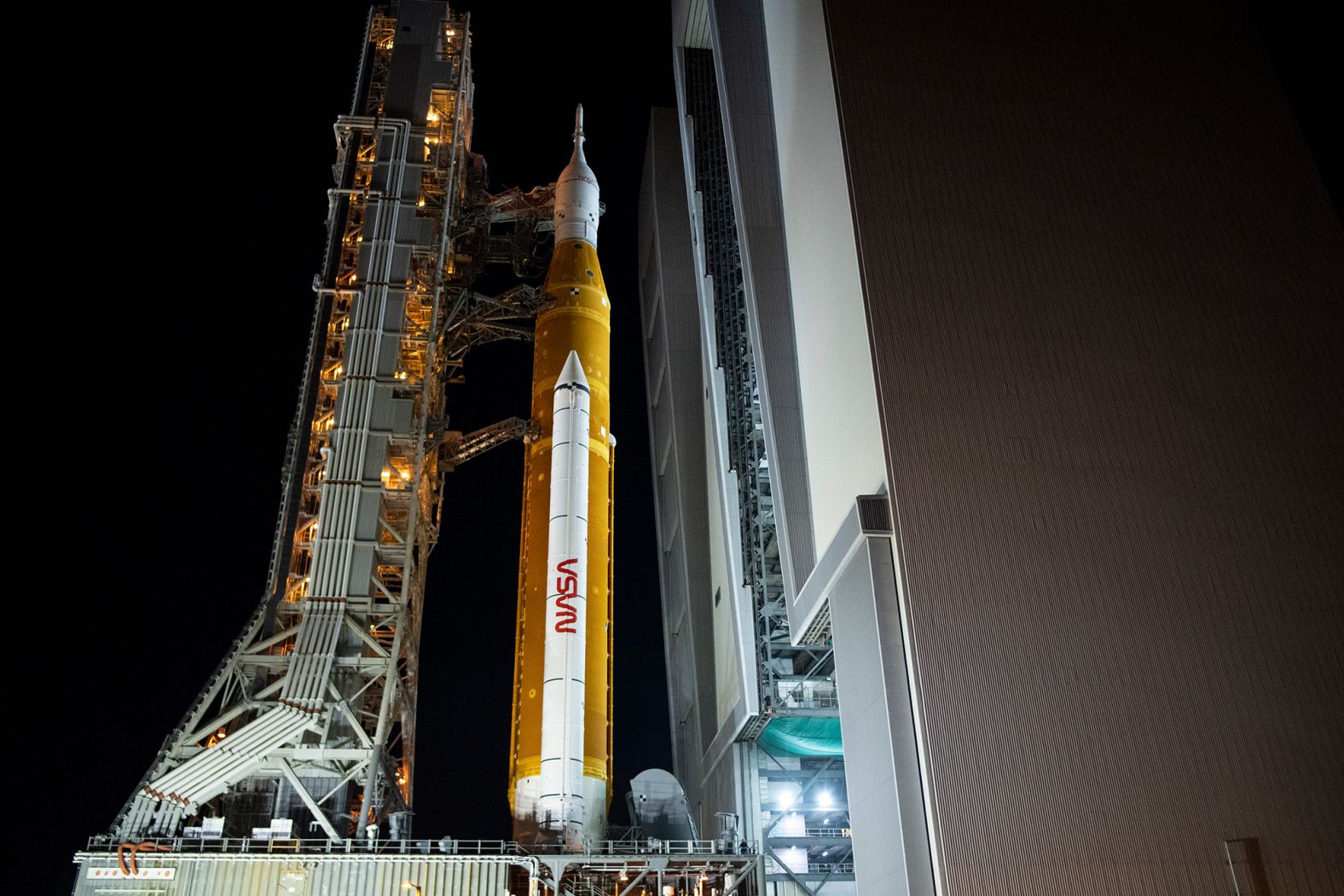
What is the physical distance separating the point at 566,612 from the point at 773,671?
294 inches

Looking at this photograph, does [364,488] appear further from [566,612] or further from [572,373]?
[566,612]

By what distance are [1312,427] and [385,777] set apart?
2333 cm

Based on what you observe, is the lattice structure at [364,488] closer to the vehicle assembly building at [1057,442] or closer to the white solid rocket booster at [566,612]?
the white solid rocket booster at [566,612]

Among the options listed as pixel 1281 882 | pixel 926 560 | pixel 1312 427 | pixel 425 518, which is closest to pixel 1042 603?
pixel 926 560

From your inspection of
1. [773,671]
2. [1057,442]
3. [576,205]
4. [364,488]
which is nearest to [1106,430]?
[1057,442]

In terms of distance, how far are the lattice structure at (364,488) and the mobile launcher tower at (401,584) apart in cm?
7

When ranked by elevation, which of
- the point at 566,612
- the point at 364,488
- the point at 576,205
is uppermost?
the point at 576,205

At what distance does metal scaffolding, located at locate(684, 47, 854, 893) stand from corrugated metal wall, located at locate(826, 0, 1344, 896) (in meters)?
8.51

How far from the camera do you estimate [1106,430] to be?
910 inches

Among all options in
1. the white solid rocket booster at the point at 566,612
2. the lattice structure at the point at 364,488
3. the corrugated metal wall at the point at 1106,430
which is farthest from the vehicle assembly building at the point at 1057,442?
the lattice structure at the point at 364,488

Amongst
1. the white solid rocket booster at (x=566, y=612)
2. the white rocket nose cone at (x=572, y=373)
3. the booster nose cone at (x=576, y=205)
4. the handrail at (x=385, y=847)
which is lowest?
the handrail at (x=385, y=847)

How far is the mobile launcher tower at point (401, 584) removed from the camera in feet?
86.6

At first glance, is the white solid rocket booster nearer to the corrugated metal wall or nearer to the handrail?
the handrail

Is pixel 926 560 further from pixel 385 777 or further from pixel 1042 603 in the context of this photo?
pixel 385 777
